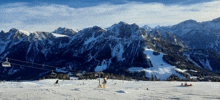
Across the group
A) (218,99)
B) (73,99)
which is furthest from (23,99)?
(218,99)

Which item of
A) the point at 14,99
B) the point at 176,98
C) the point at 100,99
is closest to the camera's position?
the point at 14,99

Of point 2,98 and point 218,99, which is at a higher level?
point 2,98

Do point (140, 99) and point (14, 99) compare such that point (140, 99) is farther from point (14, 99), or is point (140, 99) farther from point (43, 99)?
point (14, 99)

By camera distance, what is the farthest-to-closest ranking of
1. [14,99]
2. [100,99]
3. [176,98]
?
[176,98] < [100,99] < [14,99]

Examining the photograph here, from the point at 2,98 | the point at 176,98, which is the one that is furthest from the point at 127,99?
the point at 2,98

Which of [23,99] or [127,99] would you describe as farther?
[127,99]

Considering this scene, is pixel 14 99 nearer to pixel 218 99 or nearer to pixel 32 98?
pixel 32 98

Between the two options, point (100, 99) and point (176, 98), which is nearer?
point (100, 99)

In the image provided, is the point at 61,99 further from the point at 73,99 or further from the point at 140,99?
the point at 140,99
